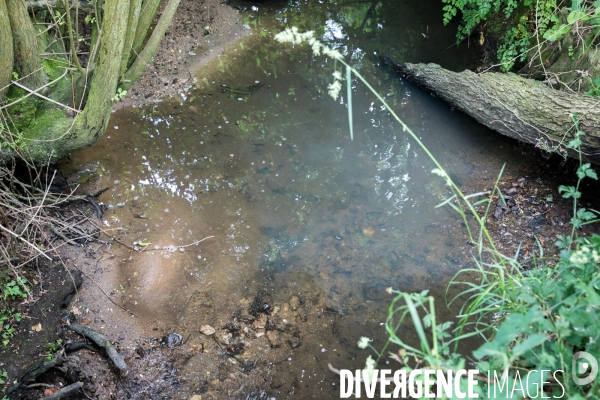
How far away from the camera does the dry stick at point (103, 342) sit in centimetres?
288

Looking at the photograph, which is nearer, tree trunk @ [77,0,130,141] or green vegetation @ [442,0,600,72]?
tree trunk @ [77,0,130,141]

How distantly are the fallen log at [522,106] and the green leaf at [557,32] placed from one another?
0.42 m

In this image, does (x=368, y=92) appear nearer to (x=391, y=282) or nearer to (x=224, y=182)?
(x=224, y=182)

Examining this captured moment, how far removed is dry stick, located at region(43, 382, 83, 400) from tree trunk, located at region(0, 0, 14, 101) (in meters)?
2.20

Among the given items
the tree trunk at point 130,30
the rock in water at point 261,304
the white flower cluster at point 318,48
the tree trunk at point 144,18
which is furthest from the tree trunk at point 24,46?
the rock in water at point 261,304

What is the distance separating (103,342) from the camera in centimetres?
295

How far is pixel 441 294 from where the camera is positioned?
332 cm

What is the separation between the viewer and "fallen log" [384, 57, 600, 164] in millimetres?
3572

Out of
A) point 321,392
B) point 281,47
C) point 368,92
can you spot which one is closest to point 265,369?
point 321,392

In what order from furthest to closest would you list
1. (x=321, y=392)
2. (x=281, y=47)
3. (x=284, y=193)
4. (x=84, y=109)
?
(x=281, y=47) → (x=284, y=193) → (x=84, y=109) → (x=321, y=392)

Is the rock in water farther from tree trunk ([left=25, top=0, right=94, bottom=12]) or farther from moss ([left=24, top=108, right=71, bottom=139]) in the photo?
tree trunk ([left=25, top=0, right=94, bottom=12])

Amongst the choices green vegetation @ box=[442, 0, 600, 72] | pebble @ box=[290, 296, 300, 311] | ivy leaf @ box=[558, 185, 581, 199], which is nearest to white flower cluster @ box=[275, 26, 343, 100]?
ivy leaf @ box=[558, 185, 581, 199]

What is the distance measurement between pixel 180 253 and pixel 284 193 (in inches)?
44.7

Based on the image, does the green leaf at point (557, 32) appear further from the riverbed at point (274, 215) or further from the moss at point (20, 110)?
the moss at point (20, 110)
